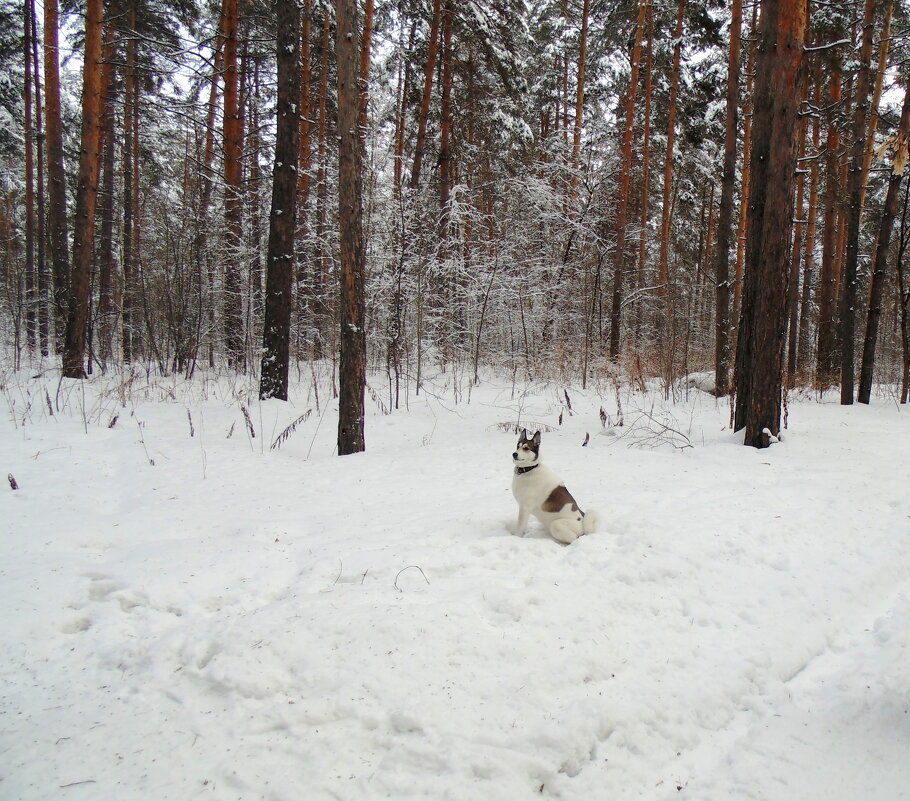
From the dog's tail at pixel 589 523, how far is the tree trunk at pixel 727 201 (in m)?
8.47

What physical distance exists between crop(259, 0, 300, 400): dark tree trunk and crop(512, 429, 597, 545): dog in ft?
18.5

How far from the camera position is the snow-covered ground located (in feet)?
6.40

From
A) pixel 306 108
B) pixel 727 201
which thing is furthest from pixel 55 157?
pixel 727 201

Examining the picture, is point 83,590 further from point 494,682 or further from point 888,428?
point 888,428

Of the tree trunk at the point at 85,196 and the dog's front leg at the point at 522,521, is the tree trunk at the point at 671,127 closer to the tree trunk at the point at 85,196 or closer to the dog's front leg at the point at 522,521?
the dog's front leg at the point at 522,521

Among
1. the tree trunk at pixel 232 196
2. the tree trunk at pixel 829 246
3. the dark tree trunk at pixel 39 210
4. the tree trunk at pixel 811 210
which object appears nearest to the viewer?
the tree trunk at pixel 232 196

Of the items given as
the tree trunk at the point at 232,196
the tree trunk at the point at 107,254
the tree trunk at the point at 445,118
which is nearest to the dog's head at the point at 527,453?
the tree trunk at the point at 232,196

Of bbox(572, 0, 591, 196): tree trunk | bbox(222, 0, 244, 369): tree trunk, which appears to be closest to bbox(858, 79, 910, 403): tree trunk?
bbox(572, 0, 591, 196): tree trunk

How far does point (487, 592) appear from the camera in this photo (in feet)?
9.60

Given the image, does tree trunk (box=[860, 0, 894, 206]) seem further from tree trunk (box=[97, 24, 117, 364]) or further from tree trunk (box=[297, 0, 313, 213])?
tree trunk (box=[97, 24, 117, 364])

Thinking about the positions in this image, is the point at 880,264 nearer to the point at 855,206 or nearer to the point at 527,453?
the point at 855,206

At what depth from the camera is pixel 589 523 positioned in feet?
12.3

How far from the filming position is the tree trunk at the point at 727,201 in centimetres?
1048

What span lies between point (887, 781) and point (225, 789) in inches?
94.7
